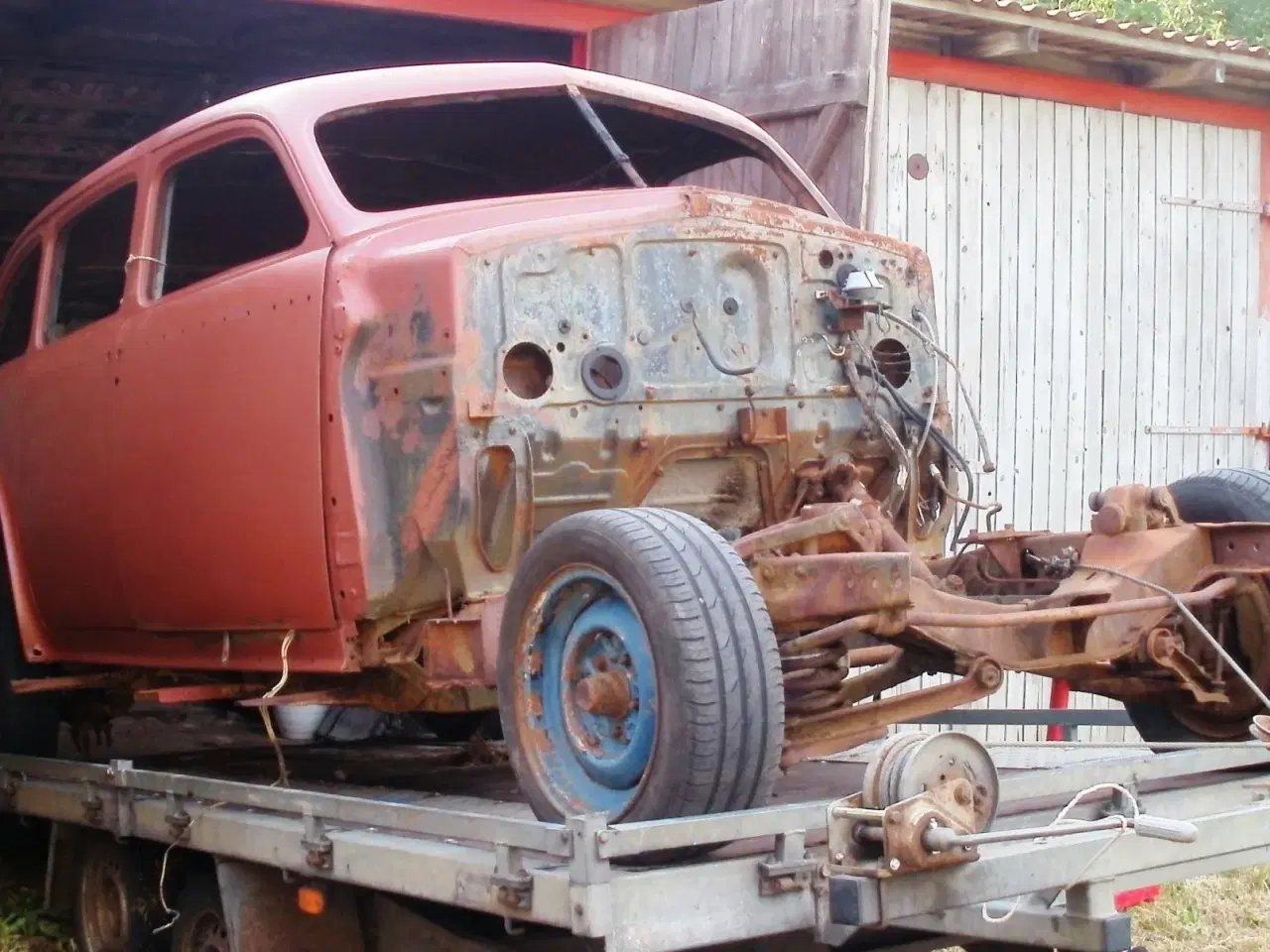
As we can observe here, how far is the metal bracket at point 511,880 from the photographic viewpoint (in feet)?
10.7

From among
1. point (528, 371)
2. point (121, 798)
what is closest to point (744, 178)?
point (528, 371)

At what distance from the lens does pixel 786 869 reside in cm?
328

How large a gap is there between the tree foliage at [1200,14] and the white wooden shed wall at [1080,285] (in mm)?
11886

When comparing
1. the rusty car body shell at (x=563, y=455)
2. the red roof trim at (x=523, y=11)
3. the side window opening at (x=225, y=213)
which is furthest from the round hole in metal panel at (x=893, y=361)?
the red roof trim at (x=523, y=11)

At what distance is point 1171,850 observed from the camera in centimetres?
341

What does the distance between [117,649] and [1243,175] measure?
756 cm

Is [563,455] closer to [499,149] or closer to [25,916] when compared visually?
[499,149]

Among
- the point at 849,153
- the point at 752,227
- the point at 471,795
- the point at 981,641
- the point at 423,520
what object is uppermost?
the point at 849,153

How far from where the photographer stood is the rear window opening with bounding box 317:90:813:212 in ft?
17.6

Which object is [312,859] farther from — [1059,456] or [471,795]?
[1059,456]

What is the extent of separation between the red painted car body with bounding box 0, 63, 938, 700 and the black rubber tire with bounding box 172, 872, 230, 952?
0.65 m

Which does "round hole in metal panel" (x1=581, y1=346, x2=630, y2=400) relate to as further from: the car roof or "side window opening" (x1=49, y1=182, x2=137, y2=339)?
"side window opening" (x1=49, y1=182, x2=137, y2=339)

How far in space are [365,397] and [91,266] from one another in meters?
2.66

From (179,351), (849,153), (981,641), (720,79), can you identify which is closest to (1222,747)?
(981,641)
